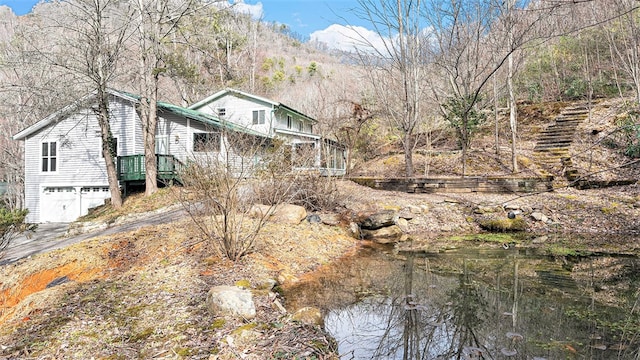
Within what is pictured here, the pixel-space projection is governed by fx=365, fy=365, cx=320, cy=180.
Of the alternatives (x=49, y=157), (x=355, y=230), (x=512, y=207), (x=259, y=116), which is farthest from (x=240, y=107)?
(x=512, y=207)

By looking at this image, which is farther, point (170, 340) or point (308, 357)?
point (170, 340)

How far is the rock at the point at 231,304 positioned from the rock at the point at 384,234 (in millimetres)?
5424

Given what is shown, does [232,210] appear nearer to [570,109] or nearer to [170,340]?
[170,340]

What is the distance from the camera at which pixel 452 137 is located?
760 inches

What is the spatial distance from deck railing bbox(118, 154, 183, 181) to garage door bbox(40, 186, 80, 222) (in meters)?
3.43

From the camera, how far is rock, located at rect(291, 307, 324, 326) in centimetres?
390

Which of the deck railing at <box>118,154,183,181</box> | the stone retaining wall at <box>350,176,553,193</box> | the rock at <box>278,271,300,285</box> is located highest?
the deck railing at <box>118,154,183,181</box>

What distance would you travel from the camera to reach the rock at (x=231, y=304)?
3880 millimetres

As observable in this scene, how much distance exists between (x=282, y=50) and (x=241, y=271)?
59677 mm

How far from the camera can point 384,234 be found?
9.23 m

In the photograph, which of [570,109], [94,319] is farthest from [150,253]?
[570,109]

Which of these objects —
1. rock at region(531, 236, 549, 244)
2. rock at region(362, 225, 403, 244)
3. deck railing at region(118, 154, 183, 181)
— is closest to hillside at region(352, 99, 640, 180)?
rock at region(531, 236, 549, 244)

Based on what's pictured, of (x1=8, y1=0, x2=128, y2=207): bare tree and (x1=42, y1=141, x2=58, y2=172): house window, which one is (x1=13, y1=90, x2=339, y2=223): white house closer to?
(x1=42, y1=141, x2=58, y2=172): house window

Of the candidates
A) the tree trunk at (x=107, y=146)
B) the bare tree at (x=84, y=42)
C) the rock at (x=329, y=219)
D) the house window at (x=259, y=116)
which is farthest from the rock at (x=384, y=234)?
the house window at (x=259, y=116)
